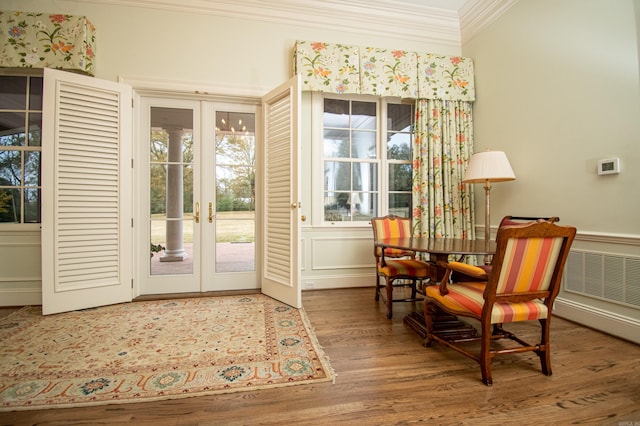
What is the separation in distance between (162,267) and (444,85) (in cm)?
417

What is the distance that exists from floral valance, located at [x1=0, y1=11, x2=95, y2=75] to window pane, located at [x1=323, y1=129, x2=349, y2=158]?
8.99 ft

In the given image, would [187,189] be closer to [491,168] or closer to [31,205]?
[31,205]

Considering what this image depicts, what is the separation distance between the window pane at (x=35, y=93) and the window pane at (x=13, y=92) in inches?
2.1

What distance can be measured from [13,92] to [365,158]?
406cm

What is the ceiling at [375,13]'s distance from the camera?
130 inches

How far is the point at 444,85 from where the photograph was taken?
3.67 meters

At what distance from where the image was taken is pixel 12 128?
10.1 feet

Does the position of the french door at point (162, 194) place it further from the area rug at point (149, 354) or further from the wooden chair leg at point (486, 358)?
the wooden chair leg at point (486, 358)

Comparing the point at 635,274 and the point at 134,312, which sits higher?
the point at 635,274

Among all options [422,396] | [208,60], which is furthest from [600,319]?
[208,60]

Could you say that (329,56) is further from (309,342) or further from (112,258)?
(112,258)

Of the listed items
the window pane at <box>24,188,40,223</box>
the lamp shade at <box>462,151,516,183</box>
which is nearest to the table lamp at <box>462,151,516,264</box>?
the lamp shade at <box>462,151,516,183</box>

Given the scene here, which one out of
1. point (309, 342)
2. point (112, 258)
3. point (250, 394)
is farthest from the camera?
point (112, 258)

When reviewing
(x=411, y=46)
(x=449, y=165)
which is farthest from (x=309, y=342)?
(x=411, y=46)
